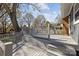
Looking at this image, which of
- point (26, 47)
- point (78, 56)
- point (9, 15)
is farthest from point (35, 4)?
point (78, 56)

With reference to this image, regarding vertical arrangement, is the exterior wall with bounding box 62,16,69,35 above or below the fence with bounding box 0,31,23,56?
above

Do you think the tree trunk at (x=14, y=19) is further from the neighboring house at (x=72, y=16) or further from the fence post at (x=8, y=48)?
the neighboring house at (x=72, y=16)

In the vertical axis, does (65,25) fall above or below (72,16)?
below

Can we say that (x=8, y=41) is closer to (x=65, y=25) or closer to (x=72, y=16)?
(x=65, y=25)

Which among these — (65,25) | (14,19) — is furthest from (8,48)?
(65,25)

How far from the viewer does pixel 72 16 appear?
215cm

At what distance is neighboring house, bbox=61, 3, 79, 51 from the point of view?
2.13 m

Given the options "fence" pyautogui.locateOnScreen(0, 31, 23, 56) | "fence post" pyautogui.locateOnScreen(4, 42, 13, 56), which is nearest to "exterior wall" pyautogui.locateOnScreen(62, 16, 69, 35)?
"fence" pyautogui.locateOnScreen(0, 31, 23, 56)

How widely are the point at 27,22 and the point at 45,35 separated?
0.85ft

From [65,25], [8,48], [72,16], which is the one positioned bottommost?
[8,48]

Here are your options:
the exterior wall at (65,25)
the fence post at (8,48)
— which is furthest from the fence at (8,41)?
the exterior wall at (65,25)

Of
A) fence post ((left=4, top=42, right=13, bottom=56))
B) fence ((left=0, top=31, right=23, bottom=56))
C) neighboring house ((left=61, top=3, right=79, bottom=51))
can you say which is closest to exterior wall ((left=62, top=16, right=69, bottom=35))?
neighboring house ((left=61, top=3, right=79, bottom=51))

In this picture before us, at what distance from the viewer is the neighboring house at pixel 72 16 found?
2.13m

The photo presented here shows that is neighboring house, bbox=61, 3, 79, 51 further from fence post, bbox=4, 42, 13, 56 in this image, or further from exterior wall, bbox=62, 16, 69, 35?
fence post, bbox=4, 42, 13, 56
